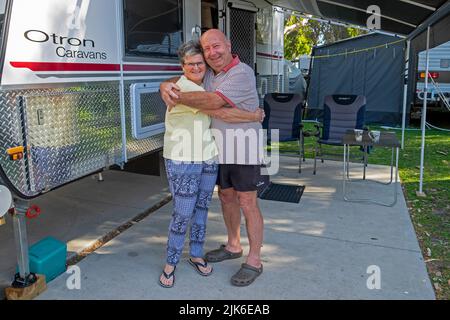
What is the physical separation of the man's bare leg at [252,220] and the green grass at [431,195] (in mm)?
1139

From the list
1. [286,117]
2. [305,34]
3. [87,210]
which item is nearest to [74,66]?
[87,210]

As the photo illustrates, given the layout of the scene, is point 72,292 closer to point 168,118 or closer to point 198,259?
point 198,259

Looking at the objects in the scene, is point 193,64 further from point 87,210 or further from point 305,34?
point 305,34

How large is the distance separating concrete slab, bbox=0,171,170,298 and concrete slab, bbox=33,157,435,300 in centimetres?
29

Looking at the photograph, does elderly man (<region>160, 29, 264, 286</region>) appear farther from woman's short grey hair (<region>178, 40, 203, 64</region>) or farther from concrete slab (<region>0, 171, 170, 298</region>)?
concrete slab (<region>0, 171, 170, 298</region>)

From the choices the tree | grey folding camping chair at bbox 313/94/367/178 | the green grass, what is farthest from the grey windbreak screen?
the tree

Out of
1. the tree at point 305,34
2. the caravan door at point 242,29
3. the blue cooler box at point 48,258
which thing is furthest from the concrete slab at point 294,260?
the tree at point 305,34

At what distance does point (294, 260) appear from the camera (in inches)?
119

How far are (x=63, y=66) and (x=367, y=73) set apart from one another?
29.1 feet

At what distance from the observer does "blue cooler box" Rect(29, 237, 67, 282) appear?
2.63 m

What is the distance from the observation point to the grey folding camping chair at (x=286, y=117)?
18.6ft

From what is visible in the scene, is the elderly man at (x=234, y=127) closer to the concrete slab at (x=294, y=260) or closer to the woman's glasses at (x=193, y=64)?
the woman's glasses at (x=193, y=64)

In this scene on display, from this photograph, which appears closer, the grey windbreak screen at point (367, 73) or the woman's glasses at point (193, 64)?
the woman's glasses at point (193, 64)
